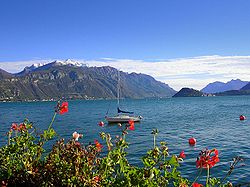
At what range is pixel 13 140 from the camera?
5801 mm

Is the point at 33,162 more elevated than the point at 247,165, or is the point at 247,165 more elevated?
the point at 33,162

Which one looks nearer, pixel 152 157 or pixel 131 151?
pixel 152 157

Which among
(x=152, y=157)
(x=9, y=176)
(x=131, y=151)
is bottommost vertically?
(x=131, y=151)

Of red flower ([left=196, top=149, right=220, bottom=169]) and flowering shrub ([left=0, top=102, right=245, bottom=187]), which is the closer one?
flowering shrub ([left=0, top=102, right=245, bottom=187])

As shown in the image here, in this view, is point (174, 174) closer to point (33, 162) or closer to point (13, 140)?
point (33, 162)

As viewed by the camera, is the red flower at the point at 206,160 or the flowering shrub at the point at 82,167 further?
the red flower at the point at 206,160

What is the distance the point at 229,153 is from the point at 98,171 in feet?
72.8

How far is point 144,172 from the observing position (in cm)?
451

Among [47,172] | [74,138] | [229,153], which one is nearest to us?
[47,172]

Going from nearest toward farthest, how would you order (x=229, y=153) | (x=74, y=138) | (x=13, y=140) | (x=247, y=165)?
(x=74, y=138) → (x=13, y=140) → (x=247, y=165) → (x=229, y=153)

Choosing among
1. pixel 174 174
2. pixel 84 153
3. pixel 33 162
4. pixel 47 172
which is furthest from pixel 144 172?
pixel 33 162

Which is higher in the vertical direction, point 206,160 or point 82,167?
point 206,160

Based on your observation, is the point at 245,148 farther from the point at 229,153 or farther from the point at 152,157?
the point at 152,157

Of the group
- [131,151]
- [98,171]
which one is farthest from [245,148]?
[98,171]
